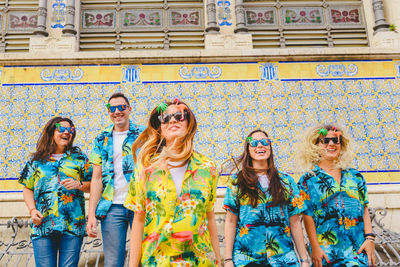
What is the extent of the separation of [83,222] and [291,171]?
3.35 metres

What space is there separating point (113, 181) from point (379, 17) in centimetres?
586

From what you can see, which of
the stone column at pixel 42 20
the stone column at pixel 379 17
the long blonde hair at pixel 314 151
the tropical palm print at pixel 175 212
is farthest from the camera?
the stone column at pixel 379 17

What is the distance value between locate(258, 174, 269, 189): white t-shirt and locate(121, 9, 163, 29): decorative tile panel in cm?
484

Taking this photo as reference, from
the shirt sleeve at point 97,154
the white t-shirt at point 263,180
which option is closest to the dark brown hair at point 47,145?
the shirt sleeve at point 97,154

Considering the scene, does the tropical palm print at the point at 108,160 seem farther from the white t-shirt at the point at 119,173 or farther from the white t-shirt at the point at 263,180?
the white t-shirt at the point at 263,180

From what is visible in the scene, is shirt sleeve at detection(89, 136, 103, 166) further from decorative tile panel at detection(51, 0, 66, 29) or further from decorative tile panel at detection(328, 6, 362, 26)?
decorative tile panel at detection(328, 6, 362, 26)

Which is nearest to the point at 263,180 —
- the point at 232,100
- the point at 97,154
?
the point at 97,154

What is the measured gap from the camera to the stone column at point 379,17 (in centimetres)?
664

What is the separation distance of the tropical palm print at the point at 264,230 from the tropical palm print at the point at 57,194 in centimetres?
124

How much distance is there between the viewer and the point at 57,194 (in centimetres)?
306

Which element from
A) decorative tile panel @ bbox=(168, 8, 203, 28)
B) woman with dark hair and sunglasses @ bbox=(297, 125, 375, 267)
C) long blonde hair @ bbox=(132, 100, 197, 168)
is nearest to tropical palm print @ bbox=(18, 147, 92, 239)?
long blonde hair @ bbox=(132, 100, 197, 168)

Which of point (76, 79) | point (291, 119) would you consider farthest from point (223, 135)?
point (76, 79)

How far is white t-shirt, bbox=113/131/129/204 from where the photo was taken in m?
2.90

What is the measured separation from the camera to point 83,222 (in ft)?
10.1
